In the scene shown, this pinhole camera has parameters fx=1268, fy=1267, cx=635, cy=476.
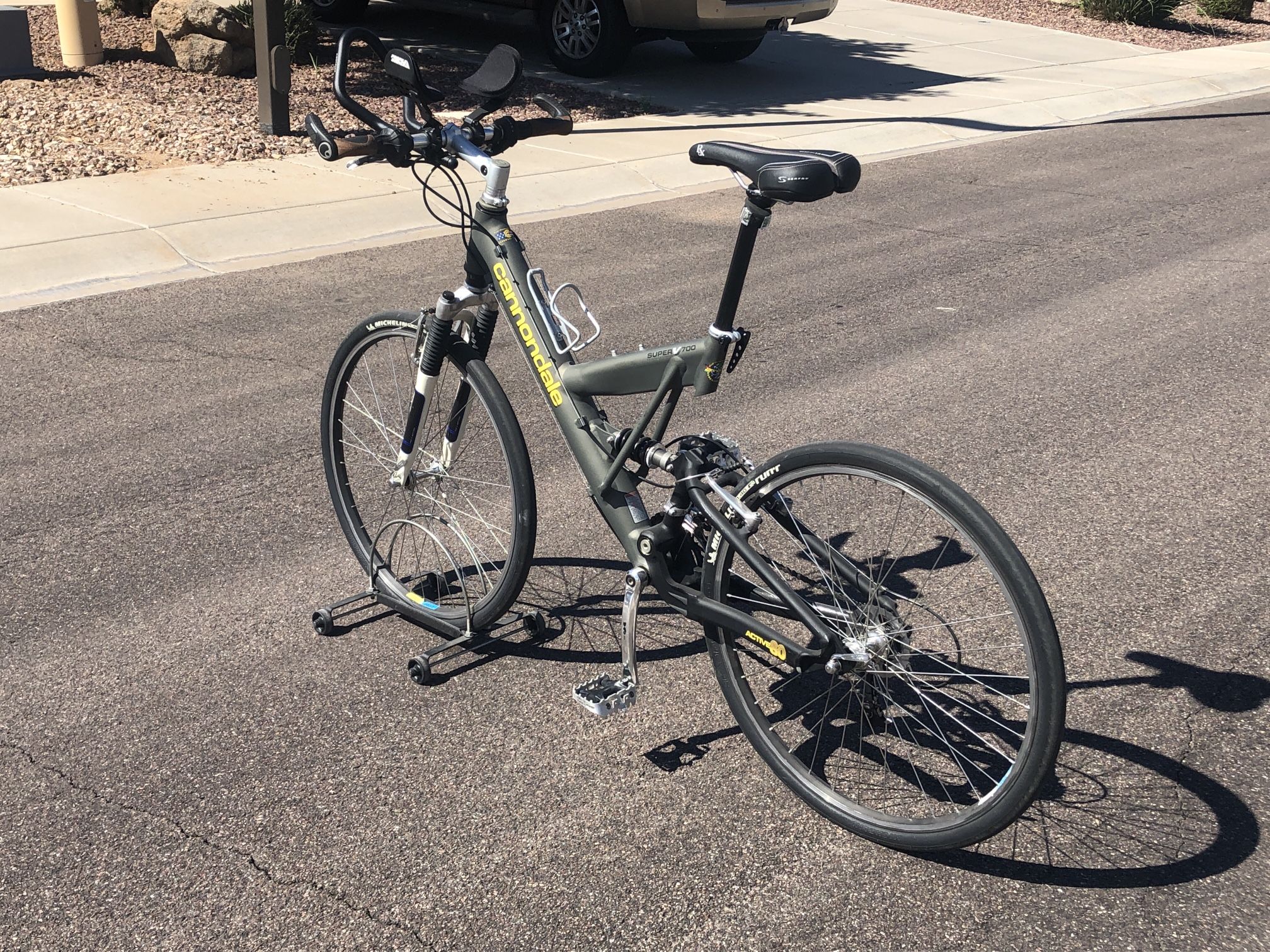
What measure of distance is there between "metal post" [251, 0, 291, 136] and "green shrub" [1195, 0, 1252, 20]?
17177 mm

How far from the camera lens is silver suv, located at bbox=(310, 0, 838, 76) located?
12875mm

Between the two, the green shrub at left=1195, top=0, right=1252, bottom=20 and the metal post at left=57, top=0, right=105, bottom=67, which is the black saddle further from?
the green shrub at left=1195, top=0, right=1252, bottom=20

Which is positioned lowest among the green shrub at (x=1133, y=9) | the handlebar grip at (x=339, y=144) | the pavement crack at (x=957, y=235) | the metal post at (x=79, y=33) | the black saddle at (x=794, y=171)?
the pavement crack at (x=957, y=235)

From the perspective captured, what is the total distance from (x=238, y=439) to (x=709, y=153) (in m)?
3.00

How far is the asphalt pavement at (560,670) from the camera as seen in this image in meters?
2.91

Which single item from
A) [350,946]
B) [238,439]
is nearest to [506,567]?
[350,946]

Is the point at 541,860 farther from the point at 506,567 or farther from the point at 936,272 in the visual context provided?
the point at 936,272

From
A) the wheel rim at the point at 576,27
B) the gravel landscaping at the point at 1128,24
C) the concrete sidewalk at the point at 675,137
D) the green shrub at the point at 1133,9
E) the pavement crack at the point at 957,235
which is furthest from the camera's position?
the green shrub at the point at 1133,9

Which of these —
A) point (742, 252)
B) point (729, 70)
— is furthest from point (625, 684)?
point (729, 70)

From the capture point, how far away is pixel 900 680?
354cm

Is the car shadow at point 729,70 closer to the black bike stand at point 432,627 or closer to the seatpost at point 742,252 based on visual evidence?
the black bike stand at point 432,627

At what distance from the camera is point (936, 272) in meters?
8.23

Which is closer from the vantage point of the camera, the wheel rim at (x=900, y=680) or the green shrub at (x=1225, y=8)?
the wheel rim at (x=900, y=680)

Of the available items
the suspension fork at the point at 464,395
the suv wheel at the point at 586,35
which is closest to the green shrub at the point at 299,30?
the suv wheel at the point at 586,35
